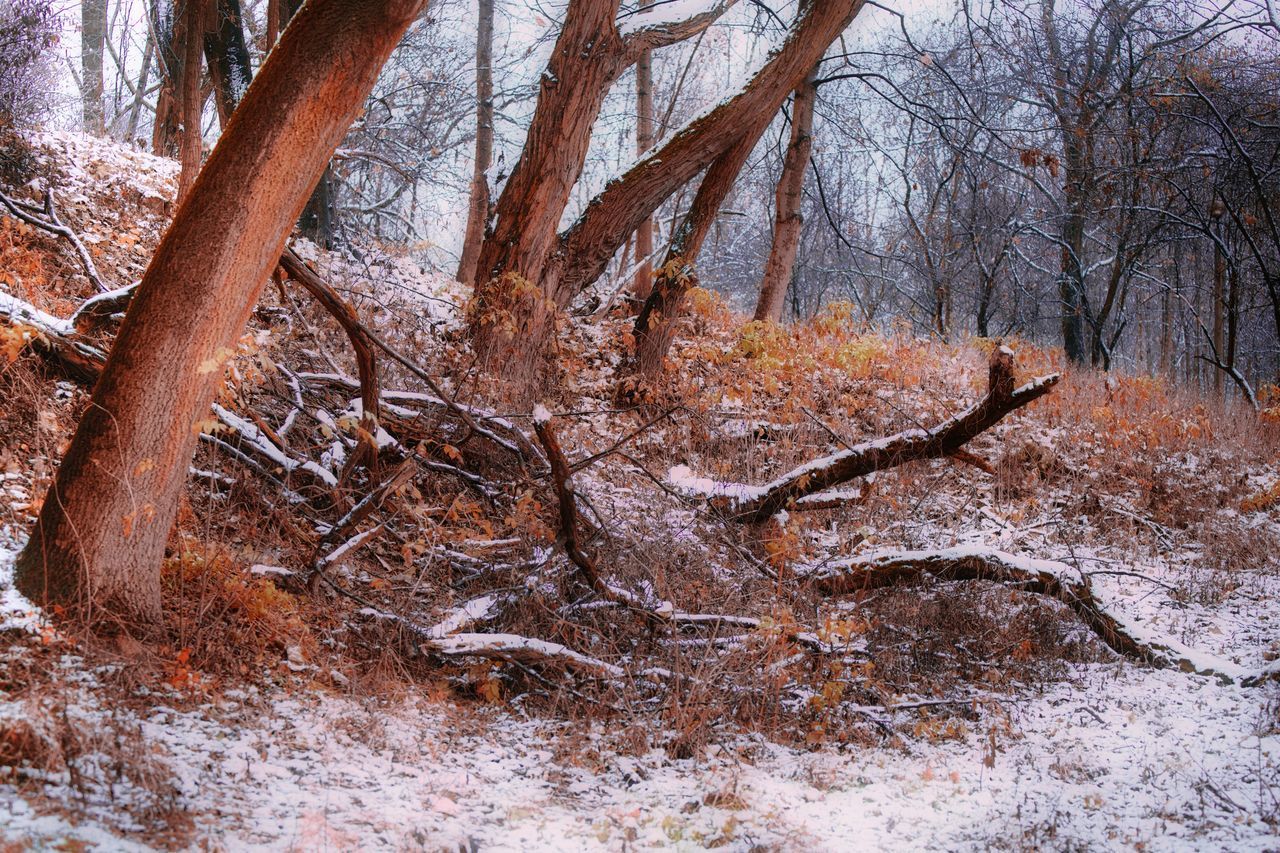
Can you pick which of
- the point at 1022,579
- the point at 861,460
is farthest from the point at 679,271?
the point at 1022,579

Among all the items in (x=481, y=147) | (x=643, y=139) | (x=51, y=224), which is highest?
(x=643, y=139)

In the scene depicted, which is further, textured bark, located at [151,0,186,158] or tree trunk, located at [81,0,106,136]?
tree trunk, located at [81,0,106,136]

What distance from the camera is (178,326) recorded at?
3.01m

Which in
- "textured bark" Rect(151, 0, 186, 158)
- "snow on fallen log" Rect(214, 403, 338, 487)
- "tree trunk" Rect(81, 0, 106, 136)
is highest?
"tree trunk" Rect(81, 0, 106, 136)

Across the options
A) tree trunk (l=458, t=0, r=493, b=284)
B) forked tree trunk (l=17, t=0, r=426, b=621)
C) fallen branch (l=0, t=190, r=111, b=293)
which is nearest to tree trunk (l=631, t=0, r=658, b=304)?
tree trunk (l=458, t=0, r=493, b=284)

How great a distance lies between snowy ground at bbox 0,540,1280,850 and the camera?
103 inches

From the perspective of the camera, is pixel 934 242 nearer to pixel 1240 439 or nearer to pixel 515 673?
pixel 1240 439

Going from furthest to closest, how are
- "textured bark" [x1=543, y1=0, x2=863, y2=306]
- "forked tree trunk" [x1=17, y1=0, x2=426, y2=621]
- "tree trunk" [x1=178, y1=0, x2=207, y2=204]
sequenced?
"textured bark" [x1=543, y1=0, x2=863, y2=306] → "tree trunk" [x1=178, y1=0, x2=207, y2=204] → "forked tree trunk" [x1=17, y1=0, x2=426, y2=621]

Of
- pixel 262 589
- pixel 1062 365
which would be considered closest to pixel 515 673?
pixel 262 589

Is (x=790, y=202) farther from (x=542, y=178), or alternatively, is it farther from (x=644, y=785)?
(x=644, y=785)

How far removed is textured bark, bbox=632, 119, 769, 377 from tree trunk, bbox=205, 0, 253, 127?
488cm

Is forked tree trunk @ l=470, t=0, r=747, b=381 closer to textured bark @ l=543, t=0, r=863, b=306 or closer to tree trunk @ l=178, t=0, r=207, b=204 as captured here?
textured bark @ l=543, t=0, r=863, b=306

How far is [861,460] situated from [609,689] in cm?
253

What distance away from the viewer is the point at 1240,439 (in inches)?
380
